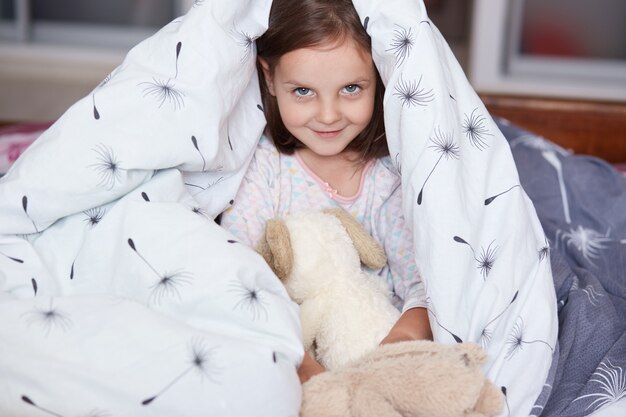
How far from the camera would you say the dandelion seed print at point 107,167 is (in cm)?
94

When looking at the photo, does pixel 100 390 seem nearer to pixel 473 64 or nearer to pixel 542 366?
pixel 542 366

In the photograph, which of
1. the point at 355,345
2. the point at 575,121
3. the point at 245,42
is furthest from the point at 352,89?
the point at 575,121

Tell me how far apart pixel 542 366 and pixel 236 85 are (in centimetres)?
55

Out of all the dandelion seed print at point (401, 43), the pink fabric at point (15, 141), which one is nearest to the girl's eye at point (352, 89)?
the dandelion seed print at point (401, 43)

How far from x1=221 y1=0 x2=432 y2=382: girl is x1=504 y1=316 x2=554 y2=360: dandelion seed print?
12cm

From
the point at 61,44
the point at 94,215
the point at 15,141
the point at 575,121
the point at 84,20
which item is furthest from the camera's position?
the point at 84,20

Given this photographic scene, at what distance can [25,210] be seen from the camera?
0.94 m

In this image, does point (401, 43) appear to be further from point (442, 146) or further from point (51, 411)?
point (51, 411)

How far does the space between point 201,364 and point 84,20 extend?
7.31 ft

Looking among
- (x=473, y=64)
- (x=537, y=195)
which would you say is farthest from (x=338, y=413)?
(x=473, y=64)

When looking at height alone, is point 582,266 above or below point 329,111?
below

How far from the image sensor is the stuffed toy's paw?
2.62 feet

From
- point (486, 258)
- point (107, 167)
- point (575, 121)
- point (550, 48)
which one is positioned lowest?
point (575, 121)

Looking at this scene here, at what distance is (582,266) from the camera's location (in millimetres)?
1358
